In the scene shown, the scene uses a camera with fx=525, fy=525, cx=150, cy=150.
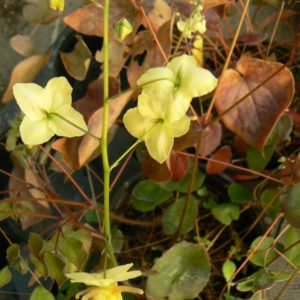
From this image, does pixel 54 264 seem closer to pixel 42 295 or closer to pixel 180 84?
pixel 42 295

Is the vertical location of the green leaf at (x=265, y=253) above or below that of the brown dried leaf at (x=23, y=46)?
below

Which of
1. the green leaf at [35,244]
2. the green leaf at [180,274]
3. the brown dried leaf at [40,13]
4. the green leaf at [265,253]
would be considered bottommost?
the green leaf at [265,253]

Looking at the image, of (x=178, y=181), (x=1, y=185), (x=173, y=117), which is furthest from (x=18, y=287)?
(x=173, y=117)

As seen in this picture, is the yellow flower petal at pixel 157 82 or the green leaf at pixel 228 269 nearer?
the yellow flower petal at pixel 157 82

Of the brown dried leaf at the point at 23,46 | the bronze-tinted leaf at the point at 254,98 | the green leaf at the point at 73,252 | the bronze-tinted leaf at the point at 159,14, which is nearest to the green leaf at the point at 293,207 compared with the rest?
the bronze-tinted leaf at the point at 254,98

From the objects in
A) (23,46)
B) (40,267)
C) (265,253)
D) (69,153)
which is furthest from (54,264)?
(23,46)

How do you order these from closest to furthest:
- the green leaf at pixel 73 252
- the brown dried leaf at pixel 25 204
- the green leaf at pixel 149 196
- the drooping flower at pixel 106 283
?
the drooping flower at pixel 106 283 → the green leaf at pixel 73 252 → the brown dried leaf at pixel 25 204 → the green leaf at pixel 149 196

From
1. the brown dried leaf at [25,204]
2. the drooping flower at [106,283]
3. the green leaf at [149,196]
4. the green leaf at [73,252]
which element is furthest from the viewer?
the green leaf at [149,196]

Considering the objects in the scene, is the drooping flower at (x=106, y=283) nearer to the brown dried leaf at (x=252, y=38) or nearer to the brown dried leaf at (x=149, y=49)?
the brown dried leaf at (x=149, y=49)
